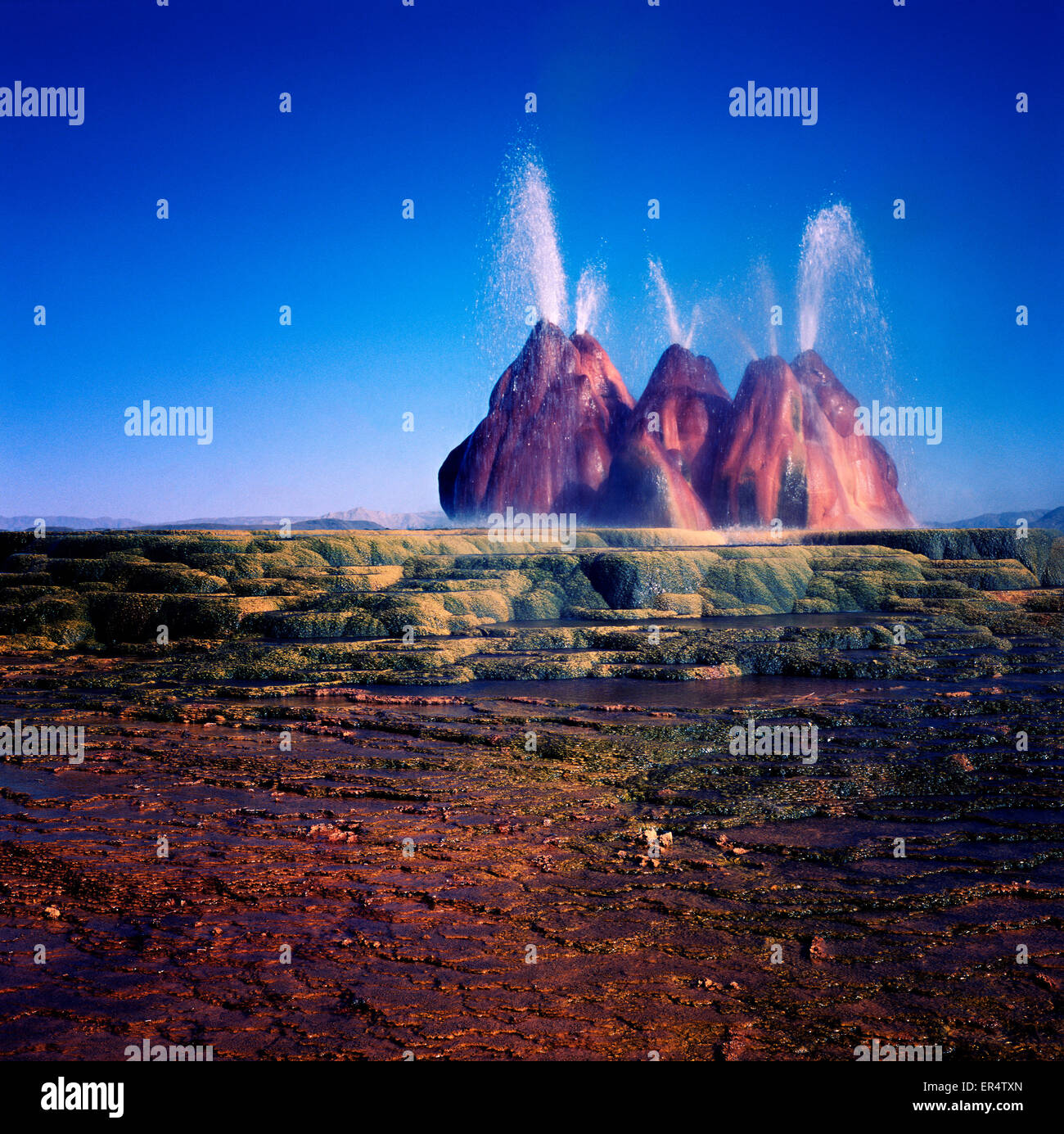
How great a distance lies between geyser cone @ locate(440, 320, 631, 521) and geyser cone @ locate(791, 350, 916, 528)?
22637 millimetres

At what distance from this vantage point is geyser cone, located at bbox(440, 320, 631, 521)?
92.4 metres

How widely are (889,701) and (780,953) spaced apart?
53.4ft

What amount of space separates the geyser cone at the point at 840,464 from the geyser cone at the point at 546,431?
74.3 ft

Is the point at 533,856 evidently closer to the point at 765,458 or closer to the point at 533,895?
the point at 533,895

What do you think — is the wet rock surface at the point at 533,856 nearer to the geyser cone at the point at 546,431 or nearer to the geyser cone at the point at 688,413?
the geyser cone at the point at 688,413

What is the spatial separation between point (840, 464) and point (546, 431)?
35372 millimetres

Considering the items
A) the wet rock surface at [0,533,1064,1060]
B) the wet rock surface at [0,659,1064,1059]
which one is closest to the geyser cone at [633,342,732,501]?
the wet rock surface at [0,533,1064,1060]

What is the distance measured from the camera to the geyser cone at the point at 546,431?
92.4 m

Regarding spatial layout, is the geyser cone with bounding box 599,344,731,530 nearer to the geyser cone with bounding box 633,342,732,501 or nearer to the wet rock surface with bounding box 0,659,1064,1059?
the geyser cone with bounding box 633,342,732,501

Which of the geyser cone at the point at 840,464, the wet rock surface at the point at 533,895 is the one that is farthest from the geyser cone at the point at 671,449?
the wet rock surface at the point at 533,895

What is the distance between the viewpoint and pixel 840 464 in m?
93.9

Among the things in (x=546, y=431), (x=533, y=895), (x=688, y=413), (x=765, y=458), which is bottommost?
(x=533, y=895)

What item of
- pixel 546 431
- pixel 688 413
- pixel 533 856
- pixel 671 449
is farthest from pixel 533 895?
pixel 688 413

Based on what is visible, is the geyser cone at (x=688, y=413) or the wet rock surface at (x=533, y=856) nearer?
the wet rock surface at (x=533, y=856)
